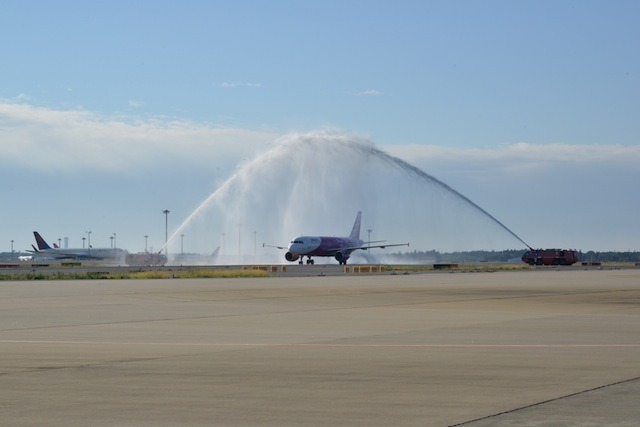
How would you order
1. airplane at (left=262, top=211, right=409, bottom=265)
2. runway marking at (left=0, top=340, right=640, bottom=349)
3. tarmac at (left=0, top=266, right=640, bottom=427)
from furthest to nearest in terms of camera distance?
airplane at (left=262, top=211, right=409, bottom=265), runway marking at (left=0, top=340, right=640, bottom=349), tarmac at (left=0, top=266, right=640, bottom=427)

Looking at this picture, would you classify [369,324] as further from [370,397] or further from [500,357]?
[370,397]

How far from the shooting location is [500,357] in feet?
63.1

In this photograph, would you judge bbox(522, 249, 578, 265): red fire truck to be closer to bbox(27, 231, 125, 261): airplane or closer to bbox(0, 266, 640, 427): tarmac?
bbox(27, 231, 125, 261): airplane

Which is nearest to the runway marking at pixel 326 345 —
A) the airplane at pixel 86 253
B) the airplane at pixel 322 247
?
the airplane at pixel 322 247

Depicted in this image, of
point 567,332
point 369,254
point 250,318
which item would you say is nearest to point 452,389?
point 567,332

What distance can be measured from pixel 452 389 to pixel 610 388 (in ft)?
7.84

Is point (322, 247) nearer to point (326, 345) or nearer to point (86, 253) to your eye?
point (86, 253)

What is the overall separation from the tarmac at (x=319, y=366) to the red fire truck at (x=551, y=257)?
101819 mm

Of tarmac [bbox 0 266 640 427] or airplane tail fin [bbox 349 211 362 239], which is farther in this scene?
airplane tail fin [bbox 349 211 362 239]

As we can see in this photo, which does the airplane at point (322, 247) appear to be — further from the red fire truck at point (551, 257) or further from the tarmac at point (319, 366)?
the tarmac at point (319, 366)

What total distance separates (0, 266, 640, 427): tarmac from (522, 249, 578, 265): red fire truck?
10182 cm

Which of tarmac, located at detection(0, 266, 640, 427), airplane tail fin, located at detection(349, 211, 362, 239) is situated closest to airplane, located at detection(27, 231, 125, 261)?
airplane tail fin, located at detection(349, 211, 362, 239)

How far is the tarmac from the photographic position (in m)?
12.7

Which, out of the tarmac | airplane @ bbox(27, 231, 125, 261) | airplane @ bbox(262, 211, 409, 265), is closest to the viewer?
the tarmac
